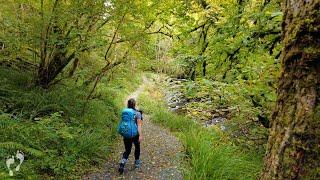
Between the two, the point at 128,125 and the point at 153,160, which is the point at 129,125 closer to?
the point at 128,125

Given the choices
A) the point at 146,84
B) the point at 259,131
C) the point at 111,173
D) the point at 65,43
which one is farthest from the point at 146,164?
the point at 146,84

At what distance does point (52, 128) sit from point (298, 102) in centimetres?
615

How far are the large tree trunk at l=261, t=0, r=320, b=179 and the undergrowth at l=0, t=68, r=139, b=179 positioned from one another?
3.71 m

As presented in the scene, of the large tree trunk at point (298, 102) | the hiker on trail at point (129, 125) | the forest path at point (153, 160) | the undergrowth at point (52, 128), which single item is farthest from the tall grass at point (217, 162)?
the large tree trunk at point (298, 102)

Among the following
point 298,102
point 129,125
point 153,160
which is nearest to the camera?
point 298,102

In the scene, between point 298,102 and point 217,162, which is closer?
point 298,102

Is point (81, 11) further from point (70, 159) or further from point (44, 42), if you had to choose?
point (70, 159)

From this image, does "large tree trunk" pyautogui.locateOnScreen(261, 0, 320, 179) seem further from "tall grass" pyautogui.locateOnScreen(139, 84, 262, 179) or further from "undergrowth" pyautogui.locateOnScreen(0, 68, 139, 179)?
"tall grass" pyautogui.locateOnScreen(139, 84, 262, 179)

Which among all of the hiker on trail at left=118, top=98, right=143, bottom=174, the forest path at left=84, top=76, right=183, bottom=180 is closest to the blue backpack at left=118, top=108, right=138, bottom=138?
the hiker on trail at left=118, top=98, right=143, bottom=174

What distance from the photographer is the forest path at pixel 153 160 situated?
698cm

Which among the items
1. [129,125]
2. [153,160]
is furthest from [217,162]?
[153,160]

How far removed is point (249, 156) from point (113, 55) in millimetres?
5596

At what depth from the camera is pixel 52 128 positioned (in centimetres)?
691

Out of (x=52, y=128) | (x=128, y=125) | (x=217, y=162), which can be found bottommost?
(x=217, y=162)
